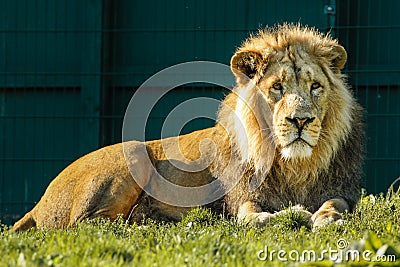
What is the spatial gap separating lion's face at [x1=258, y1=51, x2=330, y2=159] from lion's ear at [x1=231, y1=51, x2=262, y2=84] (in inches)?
4.4

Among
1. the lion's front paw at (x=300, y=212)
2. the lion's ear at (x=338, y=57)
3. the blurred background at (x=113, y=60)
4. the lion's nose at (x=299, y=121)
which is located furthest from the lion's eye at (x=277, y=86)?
the blurred background at (x=113, y=60)

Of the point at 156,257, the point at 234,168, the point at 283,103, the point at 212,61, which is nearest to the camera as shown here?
the point at 156,257

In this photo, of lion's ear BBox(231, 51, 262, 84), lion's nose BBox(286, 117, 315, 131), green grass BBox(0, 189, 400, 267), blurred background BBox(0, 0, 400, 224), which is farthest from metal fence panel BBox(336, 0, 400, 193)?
green grass BBox(0, 189, 400, 267)

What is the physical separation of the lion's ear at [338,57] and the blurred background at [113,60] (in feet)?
9.22

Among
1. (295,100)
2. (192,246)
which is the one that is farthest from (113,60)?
(192,246)

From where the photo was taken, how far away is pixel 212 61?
10.1 m

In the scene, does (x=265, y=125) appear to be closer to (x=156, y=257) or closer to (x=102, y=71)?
(x=156, y=257)

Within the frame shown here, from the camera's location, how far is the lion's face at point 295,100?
6.34 m

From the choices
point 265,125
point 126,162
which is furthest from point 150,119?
point 265,125

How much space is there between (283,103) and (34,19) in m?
4.69

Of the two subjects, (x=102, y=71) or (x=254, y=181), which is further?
(x=102, y=71)

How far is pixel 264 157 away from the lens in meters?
6.75

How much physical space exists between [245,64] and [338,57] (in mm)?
675

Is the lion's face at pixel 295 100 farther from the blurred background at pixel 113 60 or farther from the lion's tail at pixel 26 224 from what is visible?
the blurred background at pixel 113 60
